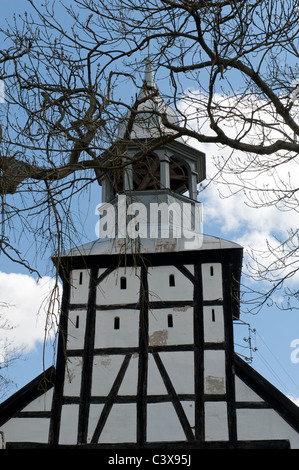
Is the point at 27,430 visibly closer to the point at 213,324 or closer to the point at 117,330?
the point at 117,330

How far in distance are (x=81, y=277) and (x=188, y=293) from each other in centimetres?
205

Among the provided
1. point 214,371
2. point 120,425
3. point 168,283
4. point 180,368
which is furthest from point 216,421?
point 168,283

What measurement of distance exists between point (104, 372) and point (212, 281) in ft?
8.24

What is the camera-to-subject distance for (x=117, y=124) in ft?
15.6

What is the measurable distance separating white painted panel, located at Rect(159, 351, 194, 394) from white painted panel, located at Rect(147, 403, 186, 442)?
377 millimetres

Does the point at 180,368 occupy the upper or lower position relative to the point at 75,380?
upper

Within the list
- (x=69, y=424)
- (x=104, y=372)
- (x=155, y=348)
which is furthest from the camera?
(x=155, y=348)

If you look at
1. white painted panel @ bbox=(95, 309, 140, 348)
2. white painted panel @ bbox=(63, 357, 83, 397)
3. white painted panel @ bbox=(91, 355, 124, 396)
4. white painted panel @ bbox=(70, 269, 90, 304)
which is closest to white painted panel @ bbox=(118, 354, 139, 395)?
white painted panel @ bbox=(91, 355, 124, 396)

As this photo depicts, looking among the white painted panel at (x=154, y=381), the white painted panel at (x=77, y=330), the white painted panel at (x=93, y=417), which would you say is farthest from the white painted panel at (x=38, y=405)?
the white painted panel at (x=154, y=381)

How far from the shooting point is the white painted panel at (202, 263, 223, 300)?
12391 millimetres

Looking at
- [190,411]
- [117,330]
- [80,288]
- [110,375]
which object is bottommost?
[190,411]

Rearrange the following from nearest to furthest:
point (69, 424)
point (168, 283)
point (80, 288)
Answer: point (69, 424), point (168, 283), point (80, 288)

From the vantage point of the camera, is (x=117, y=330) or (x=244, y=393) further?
(x=117, y=330)

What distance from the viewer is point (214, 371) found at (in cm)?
1171
